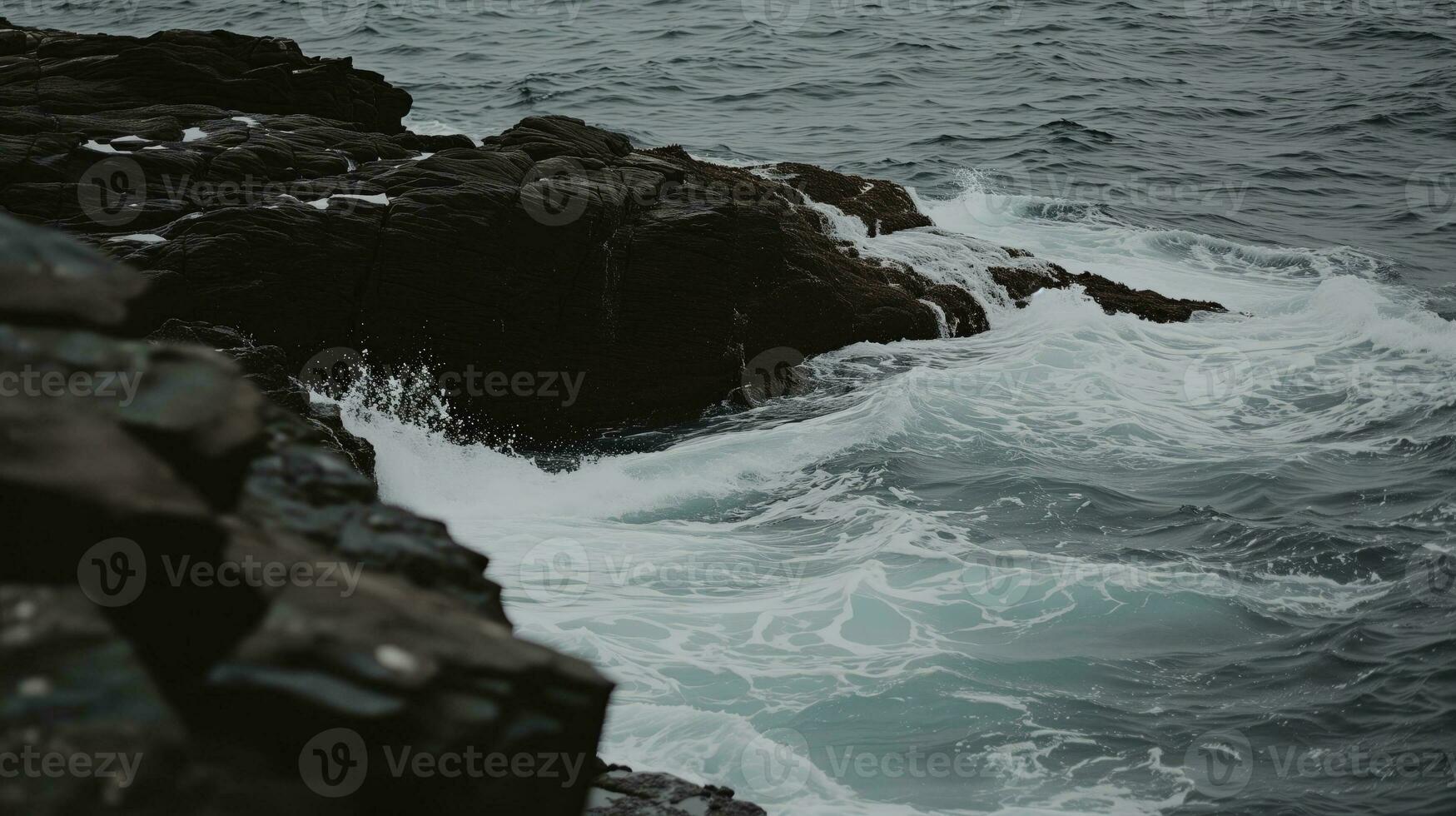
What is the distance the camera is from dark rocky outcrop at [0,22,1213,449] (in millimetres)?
9531

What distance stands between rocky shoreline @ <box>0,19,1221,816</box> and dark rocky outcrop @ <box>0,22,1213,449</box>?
31mm

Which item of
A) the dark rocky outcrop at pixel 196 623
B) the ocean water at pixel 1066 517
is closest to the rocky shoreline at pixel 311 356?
the dark rocky outcrop at pixel 196 623

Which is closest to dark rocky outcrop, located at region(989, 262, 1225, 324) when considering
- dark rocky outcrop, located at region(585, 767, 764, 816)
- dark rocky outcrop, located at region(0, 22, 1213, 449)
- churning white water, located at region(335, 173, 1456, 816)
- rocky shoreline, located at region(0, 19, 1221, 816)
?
rocky shoreline, located at region(0, 19, 1221, 816)

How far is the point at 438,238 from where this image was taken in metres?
10.1

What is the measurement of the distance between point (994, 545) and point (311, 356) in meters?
5.80

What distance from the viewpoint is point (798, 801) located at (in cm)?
566

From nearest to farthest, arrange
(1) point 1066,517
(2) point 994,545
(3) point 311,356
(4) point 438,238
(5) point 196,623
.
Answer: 1. (5) point 196,623
2. (2) point 994,545
3. (1) point 1066,517
4. (3) point 311,356
5. (4) point 438,238

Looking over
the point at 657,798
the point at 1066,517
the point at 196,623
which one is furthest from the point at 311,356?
the point at 196,623

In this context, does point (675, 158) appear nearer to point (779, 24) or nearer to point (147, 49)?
point (147, 49)

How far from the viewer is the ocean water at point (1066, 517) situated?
6.27 metres

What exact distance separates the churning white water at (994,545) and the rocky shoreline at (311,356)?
801 mm

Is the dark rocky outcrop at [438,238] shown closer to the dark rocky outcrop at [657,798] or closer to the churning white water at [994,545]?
the churning white water at [994,545]

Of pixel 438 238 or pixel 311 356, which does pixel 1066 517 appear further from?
pixel 311 356

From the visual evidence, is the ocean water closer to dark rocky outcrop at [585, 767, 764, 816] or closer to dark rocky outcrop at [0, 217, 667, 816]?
dark rocky outcrop at [585, 767, 764, 816]
